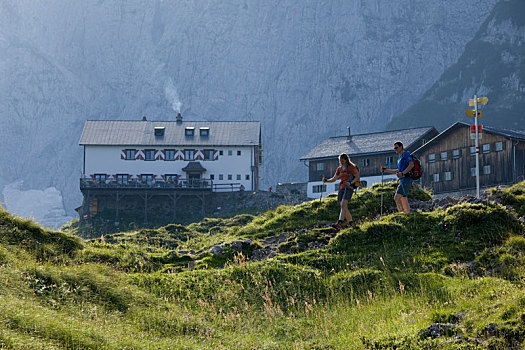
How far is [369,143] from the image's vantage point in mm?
67688

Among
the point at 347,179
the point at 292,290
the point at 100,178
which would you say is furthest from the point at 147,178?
the point at 292,290

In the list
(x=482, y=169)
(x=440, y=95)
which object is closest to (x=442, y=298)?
(x=482, y=169)

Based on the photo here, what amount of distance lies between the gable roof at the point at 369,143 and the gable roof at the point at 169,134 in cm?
825

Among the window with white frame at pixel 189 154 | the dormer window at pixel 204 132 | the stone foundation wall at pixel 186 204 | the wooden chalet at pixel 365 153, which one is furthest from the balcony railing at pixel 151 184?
the wooden chalet at pixel 365 153

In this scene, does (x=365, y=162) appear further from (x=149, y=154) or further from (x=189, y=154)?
(x=149, y=154)

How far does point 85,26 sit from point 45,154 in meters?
47.4

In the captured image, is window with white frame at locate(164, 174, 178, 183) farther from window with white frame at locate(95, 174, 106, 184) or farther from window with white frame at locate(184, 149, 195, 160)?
window with white frame at locate(95, 174, 106, 184)

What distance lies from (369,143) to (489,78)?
87.7 metres

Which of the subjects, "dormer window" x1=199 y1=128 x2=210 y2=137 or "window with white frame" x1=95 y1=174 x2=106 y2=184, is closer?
"window with white frame" x1=95 y1=174 x2=106 y2=184

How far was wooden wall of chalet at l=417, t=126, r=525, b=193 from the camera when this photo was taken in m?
47.1

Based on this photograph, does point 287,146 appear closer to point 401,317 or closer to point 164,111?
point 164,111

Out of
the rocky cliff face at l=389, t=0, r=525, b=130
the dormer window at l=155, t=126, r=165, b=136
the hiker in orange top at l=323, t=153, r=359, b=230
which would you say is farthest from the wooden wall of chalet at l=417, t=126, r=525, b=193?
the rocky cliff face at l=389, t=0, r=525, b=130

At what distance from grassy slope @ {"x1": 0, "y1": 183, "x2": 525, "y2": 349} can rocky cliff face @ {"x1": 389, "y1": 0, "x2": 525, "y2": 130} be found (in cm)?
12116

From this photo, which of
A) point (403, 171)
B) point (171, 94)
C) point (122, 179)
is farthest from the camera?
point (171, 94)
